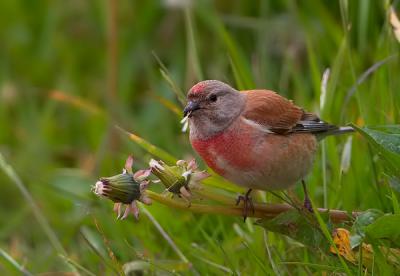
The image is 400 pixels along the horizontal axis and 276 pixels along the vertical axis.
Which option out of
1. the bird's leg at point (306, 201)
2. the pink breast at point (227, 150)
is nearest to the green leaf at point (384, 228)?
the bird's leg at point (306, 201)

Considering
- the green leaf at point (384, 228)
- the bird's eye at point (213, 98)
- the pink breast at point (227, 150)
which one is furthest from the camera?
the bird's eye at point (213, 98)

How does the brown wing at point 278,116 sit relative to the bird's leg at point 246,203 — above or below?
above

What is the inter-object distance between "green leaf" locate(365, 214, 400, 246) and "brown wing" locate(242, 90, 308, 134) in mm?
741

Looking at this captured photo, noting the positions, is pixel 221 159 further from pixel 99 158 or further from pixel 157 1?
pixel 157 1

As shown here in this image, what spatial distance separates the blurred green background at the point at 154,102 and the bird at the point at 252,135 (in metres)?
0.15

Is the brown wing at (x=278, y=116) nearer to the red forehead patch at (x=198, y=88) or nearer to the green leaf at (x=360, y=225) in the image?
the red forehead patch at (x=198, y=88)

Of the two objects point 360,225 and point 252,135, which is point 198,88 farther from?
point 360,225

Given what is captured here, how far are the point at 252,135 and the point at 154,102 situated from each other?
8.58 ft

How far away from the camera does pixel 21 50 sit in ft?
20.3

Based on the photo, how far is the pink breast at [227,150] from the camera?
2.95 meters

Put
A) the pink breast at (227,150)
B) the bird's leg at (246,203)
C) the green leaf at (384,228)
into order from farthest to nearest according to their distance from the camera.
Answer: the pink breast at (227,150)
the bird's leg at (246,203)
the green leaf at (384,228)

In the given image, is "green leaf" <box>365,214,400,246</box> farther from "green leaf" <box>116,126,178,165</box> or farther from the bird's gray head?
"green leaf" <box>116,126,178,165</box>

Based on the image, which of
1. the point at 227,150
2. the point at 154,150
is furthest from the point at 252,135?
the point at 154,150

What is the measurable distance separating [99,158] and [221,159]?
2072mm
